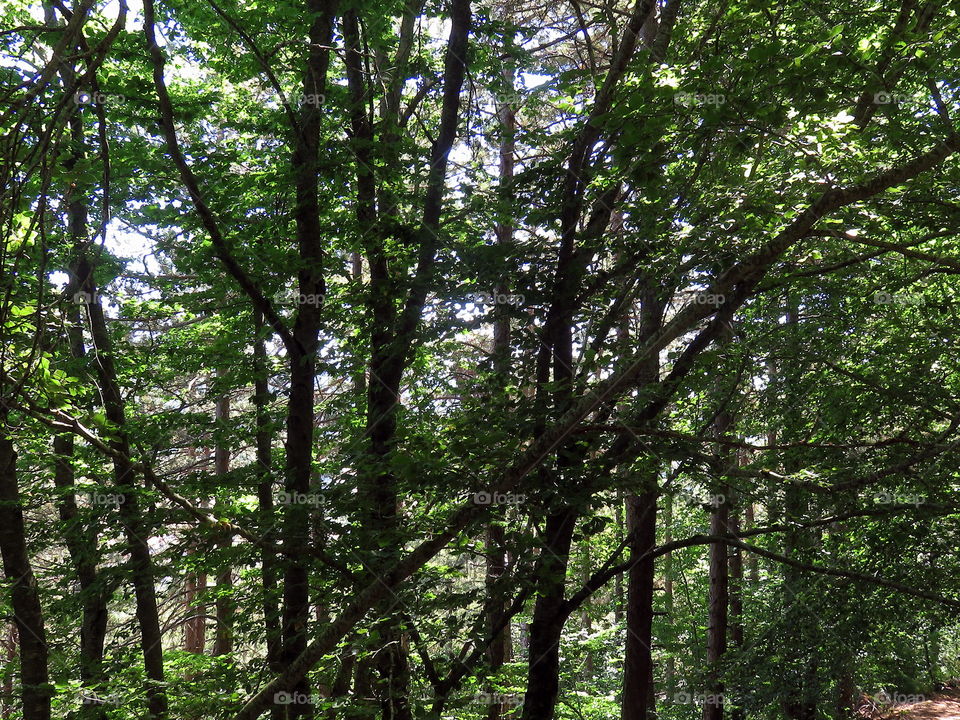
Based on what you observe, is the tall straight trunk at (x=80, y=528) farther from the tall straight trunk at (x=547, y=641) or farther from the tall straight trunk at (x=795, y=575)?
the tall straight trunk at (x=795, y=575)

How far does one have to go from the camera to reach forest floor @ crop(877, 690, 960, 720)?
11.4 m

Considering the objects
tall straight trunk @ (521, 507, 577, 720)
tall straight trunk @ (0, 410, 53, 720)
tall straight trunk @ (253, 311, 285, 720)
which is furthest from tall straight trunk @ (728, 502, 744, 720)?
tall straight trunk @ (0, 410, 53, 720)

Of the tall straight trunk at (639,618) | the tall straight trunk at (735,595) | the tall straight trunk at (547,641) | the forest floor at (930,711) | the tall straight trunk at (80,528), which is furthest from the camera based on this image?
the tall straight trunk at (735,595)

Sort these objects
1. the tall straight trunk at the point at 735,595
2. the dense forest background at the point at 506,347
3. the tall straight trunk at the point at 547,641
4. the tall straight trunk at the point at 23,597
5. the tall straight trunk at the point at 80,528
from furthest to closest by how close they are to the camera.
Result: the tall straight trunk at the point at 735,595
the tall straight trunk at the point at 23,597
the tall straight trunk at the point at 547,641
the tall straight trunk at the point at 80,528
the dense forest background at the point at 506,347

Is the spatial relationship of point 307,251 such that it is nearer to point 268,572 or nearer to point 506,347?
point 506,347

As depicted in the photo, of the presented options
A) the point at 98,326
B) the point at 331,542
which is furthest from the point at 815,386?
the point at 98,326

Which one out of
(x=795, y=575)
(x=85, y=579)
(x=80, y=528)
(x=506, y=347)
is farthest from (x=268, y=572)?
(x=795, y=575)

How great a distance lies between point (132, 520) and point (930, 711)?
12.9m

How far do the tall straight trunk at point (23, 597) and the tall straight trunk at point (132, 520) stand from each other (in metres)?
0.91

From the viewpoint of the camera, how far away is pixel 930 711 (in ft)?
39.3

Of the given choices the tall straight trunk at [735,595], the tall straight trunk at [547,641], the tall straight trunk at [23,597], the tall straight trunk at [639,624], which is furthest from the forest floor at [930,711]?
the tall straight trunk at [23,597]

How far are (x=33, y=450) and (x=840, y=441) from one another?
855 centimetres

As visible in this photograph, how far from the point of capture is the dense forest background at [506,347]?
14.4 ft

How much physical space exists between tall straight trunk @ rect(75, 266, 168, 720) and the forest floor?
34.8 ft
